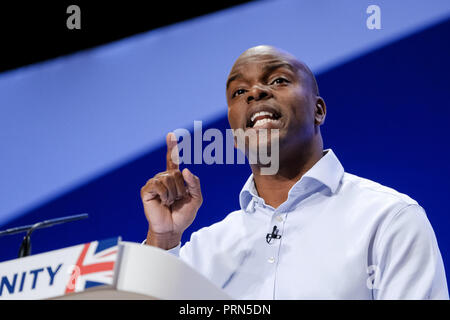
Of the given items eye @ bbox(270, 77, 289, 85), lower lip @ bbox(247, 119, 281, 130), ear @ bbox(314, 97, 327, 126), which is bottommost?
lower lip @ bbox(247, 119, 281, 130)

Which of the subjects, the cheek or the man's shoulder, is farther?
the cheek

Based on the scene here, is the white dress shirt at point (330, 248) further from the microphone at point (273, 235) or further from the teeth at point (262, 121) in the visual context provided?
the teeth at point (262, 121)

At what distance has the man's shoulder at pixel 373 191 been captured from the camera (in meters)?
1.37

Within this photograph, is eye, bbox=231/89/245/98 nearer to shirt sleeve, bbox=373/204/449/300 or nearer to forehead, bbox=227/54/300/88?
Answer: forehead, bbox=227/54/300/88

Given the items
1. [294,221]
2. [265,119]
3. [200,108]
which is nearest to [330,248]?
[294,221]

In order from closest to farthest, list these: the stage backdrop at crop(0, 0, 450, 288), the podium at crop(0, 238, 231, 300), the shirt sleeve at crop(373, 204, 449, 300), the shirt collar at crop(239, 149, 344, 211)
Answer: the podium at crop(0, 238, 231, 300) < the shirt sleeve at crop(373, 204, 449, 300) < the shirt collar at crop(239, 149, 344, 211) < the stage backdrop at crop(0, 0, 450, 288)

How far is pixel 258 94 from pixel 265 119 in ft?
0.31

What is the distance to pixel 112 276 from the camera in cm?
78

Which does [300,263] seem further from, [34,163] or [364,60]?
[34,163]

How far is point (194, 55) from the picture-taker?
2.45 metres

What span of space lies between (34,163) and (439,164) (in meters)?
1.95

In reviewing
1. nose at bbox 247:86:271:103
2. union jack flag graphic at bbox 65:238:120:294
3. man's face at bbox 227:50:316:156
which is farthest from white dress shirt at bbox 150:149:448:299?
union jack flag graphic at bbox 65:238:120:294

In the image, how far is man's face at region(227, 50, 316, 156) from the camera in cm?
163

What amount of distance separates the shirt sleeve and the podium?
0.55 meters
